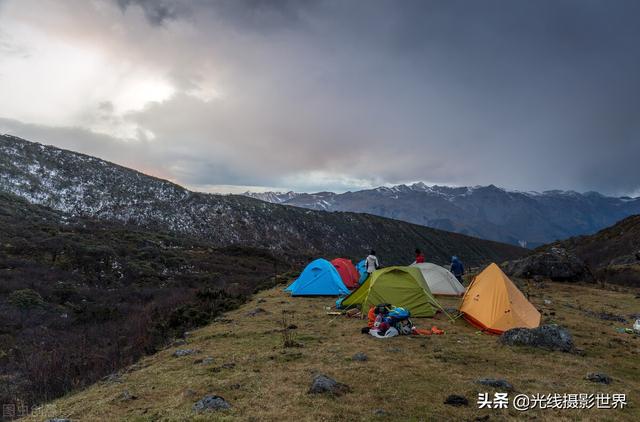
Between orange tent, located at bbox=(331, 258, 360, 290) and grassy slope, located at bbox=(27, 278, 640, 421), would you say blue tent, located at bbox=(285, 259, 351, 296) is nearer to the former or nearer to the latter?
orange tent, located at bbox=(331, 258, 360, 290)

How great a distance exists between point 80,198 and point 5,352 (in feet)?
222

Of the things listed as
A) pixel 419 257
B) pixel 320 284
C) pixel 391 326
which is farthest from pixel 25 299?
pixel 419 257

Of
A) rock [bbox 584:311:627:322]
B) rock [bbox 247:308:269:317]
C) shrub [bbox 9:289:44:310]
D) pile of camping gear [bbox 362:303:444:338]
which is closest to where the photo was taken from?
pile of camping gear [bbox 362:303:444:338]

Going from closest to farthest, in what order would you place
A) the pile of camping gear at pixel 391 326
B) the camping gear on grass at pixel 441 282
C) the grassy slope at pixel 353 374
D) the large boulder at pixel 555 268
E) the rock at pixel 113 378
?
the grassy slope at pixel 353 374, the rock at pixel 113 378, the pile of camping gear at pixel 391 326, the camping gear on grass at pixel 441 282, the large boulder at pixel 555 268

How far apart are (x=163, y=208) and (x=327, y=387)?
3228 inches

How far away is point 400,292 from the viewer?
18047 mm

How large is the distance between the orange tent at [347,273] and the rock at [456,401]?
19192mm

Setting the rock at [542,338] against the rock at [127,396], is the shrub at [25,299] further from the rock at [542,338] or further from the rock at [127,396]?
the rock at [542,338]

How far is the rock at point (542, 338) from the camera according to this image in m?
13.0

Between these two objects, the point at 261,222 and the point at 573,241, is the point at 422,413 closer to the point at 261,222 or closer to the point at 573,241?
the point at 573,241

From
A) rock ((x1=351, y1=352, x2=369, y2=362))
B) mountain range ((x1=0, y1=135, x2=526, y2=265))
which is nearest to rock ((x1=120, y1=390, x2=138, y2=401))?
rock ((x1=351, y1=352, x2=369, y2=362))

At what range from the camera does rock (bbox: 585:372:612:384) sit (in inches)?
404

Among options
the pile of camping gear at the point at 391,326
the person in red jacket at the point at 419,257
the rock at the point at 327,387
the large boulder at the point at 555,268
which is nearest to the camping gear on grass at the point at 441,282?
the person in red jacket at the point at 419,257

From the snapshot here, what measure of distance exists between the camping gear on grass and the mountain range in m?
51.9
